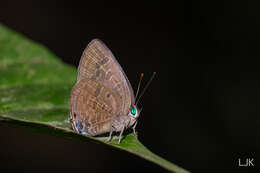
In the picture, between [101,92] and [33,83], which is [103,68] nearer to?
[101,92]

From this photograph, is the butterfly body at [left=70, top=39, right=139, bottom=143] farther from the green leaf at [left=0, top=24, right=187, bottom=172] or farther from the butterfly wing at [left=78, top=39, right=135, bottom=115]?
the green leaf at [left=0, top=24, right=187, bottom=172]

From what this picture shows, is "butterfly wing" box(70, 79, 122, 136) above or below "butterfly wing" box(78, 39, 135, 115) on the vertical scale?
below

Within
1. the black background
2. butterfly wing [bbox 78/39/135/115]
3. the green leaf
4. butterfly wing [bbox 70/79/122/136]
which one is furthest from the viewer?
the black background

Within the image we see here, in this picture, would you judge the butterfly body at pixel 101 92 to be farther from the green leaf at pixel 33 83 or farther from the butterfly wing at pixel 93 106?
the green leaf at pixel 33 83

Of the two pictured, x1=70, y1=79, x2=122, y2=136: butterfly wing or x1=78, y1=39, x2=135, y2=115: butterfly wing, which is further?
x1=78, y1=39, x2=135, y2=115: butterfly wing

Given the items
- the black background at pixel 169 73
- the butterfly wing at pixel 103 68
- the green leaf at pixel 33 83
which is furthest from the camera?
the black background at pixel 169 73

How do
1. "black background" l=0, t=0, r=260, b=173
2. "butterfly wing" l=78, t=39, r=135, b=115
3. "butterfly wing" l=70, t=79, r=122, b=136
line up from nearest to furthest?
"butterfly wing" l=70, t=79, r=122, b=136 → "butterfly wing" l=78, t=39, r=135, b=115 → "black background" l=0, t=0, r=260, b=173

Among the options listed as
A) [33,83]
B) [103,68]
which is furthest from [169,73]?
[103,68]

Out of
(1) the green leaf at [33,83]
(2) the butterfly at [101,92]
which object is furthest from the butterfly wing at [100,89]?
(1) the green leaf at [33,83]

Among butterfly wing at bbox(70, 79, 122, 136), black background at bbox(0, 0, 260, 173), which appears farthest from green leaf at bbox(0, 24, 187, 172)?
black background at bbox(0, 0, 260, 173)
